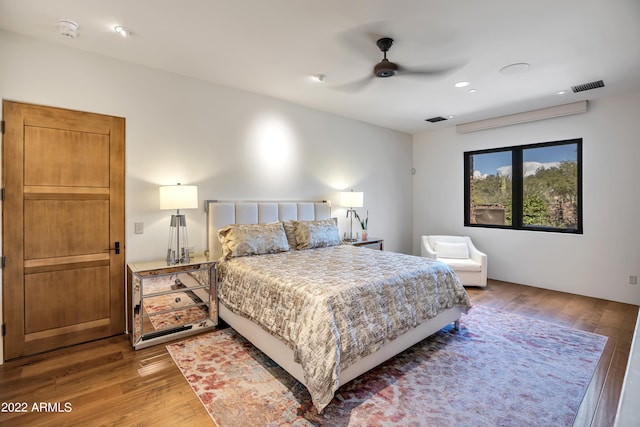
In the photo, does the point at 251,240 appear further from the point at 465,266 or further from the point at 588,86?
the point at 588,86

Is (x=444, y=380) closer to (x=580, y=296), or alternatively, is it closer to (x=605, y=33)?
(x=605, y=33)

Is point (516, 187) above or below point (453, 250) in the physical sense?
above

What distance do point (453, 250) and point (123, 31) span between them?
5190mm

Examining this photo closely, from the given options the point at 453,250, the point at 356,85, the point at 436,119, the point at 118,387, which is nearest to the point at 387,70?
the point at 356,85

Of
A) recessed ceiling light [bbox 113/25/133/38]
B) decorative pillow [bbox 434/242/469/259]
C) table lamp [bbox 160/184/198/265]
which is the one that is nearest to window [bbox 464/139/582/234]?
decorative pillow [bbox 434/242/469/259]

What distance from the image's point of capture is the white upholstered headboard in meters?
3.64

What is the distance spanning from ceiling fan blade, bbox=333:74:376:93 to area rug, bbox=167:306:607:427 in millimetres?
2922

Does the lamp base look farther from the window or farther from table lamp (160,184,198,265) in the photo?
the window

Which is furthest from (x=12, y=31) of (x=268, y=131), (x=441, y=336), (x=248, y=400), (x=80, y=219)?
(x=441, y=336)

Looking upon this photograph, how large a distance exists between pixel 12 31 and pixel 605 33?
502 cm

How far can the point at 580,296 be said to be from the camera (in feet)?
14.8

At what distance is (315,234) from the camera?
4.05m

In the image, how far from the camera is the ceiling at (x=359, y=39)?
2299mm

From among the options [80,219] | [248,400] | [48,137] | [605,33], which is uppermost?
[605,33]
